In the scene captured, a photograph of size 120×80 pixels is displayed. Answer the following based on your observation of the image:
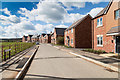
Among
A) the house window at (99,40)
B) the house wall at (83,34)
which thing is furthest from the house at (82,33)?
the house window at (99,40)

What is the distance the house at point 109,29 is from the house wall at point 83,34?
24.8ft

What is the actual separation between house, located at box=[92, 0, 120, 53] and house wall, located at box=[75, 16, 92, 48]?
298 inches

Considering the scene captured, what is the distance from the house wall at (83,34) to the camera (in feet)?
76.5

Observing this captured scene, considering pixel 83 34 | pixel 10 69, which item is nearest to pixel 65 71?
pixel 10 69

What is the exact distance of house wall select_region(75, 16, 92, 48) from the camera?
23.3 m

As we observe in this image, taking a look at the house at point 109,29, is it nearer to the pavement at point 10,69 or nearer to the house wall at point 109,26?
the house wall at point 109,26

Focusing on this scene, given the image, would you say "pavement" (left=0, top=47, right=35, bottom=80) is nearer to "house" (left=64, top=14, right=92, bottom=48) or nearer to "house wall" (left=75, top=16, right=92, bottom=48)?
"house" (left=64, top=14, right=92, bottom=48)

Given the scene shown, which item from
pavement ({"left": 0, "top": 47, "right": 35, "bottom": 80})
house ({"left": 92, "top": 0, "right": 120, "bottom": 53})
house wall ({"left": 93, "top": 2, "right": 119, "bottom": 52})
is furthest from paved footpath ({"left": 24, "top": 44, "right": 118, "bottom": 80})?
house wall ({"left": 93, "top": 2, "right": 119, "bottom": 52})

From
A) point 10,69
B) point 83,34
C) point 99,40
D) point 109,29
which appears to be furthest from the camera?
point 83,34

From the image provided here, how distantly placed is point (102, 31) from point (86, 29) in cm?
994

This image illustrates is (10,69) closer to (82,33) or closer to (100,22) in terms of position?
(100,22)

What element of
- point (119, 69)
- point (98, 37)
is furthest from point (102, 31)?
point (119, 69)

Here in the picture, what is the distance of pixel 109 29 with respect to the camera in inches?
497

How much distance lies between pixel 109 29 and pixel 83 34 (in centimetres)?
1102
